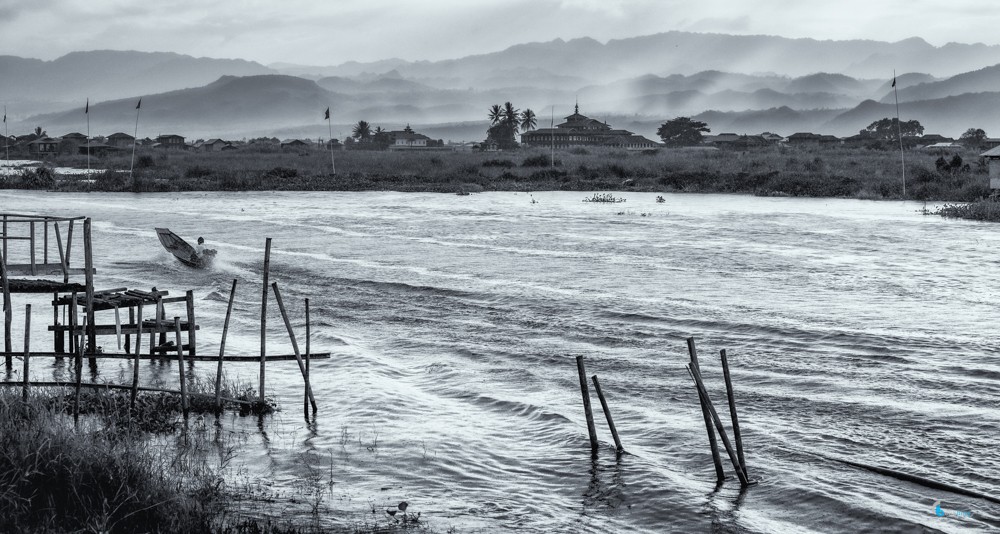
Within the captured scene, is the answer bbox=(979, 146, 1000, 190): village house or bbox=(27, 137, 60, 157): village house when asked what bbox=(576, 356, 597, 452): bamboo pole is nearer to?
bbox=(979, 146, 1000, 190): village house

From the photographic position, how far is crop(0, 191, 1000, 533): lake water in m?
9.52

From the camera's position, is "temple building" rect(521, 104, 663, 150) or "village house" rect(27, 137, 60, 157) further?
"temple building" rect(521, 104, 663, 150)

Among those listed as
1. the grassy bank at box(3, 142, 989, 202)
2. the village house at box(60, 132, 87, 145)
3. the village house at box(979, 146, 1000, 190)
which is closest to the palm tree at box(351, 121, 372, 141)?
the village house at box(60, 132, 87, 145)

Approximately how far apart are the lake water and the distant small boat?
0.32 meters

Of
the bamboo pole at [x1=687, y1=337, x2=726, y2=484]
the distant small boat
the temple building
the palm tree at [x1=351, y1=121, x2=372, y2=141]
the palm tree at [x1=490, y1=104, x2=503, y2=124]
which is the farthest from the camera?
the palm tree at [x1=351, y1=121, x2=372, y2=141]

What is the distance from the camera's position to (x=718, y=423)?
29.6 ft

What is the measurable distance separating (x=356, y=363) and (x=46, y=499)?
747 centimetres

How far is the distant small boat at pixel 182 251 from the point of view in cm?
2666

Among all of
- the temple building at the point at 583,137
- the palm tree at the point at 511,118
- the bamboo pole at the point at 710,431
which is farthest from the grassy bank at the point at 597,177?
the palm tree at the point at 511,118

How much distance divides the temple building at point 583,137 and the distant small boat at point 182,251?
112846 mm

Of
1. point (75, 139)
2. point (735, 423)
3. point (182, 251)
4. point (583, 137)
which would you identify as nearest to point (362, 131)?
point (583, 137)

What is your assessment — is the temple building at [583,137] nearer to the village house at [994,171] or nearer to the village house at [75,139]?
the village house at [75,139]

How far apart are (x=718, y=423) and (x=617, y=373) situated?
545 cm

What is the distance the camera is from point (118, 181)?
63.7m
